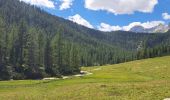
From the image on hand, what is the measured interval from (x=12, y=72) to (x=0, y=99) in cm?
5815

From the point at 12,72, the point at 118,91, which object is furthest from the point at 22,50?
the point at 118,91

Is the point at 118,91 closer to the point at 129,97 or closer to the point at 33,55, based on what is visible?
the point at 129,97

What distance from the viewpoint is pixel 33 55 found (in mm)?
106688

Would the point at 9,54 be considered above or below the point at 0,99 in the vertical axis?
above

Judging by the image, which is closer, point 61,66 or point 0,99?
point 0,99

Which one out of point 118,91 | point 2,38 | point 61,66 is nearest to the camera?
point 118,91

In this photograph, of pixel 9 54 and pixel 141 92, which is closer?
pixel 141 92

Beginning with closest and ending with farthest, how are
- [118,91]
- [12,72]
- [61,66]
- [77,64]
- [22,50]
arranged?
[118,91] < [12,72] < [22,50] < [61,66] < [77,64]

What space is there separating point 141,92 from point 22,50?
75.3 m

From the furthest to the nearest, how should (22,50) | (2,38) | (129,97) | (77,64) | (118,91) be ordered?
(77,64), (22,50), (2,38), (118,91), (129,97)

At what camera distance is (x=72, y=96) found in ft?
123

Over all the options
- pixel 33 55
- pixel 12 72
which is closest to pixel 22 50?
pixel 33 55

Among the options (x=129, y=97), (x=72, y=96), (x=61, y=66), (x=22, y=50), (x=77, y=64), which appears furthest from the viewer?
(x=77, y=64)

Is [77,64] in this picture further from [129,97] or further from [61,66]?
[129,97]
